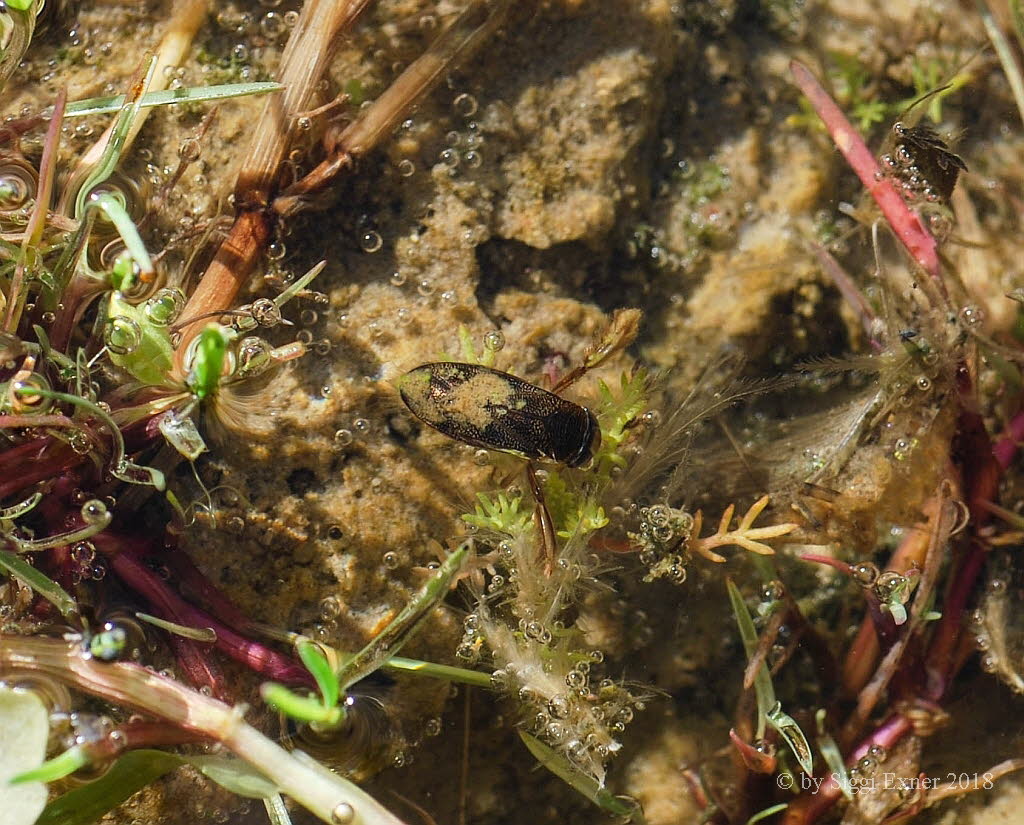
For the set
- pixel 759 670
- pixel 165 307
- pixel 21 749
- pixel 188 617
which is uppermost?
pixel 165 307

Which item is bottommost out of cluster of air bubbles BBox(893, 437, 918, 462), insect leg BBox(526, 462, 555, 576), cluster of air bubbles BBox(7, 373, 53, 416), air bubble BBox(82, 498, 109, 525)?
cluster of air bubbles BBox(893, 437, 918, 462)

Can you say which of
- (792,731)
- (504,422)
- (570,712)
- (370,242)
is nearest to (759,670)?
(792,731)

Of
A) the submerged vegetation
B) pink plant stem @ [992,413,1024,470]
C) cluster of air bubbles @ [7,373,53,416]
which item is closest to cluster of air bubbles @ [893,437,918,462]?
the submerged vegetation

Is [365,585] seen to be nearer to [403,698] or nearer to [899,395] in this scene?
[403,698]

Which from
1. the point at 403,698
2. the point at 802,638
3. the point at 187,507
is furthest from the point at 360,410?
the point at 802,638

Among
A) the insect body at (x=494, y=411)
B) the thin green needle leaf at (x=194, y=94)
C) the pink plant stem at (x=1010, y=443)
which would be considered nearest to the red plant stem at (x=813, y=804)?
the pink plant stem at (x=1010, y=443)

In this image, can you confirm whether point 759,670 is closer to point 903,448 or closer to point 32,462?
point 903,448

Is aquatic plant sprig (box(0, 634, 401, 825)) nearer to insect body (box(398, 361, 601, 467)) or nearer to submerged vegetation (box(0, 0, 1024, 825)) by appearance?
submerged vegetation (box(0, 0, 1024, 825))
